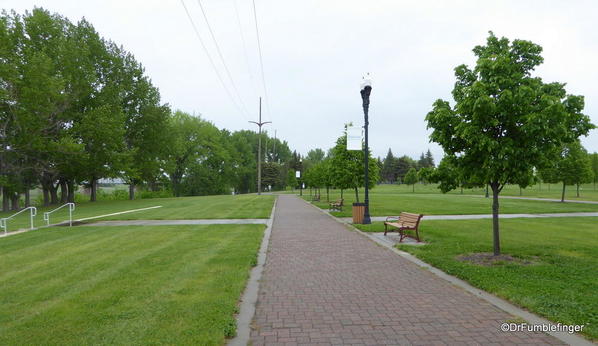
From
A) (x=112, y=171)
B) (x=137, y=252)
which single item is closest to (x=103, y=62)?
(x=112, y=171)

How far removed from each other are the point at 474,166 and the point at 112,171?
30.7 m

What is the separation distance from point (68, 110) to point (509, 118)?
106ft

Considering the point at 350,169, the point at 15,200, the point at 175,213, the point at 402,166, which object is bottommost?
the point at 175,213

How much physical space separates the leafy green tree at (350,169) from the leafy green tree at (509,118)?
10184mm

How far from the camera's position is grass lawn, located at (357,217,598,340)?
4523mm

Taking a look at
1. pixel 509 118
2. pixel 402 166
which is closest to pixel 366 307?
pixel 509 118

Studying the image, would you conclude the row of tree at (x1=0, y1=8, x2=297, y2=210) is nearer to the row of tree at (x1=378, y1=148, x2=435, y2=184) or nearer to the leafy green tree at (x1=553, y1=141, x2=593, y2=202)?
the leafy green tree at (x1=553, y1=141, x2=593, y2=202)

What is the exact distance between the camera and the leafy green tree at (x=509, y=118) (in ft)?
20.7

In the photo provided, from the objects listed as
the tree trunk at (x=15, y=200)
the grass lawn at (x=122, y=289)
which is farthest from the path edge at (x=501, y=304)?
the tree trunk at (x=15, y=200)

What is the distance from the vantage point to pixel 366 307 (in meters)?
4.60

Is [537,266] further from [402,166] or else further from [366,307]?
[402,166]

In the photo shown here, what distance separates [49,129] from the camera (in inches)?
1061

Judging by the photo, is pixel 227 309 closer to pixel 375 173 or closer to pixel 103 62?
pixel 375 173

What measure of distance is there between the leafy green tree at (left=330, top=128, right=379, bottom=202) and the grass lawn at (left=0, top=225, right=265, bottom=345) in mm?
9053
